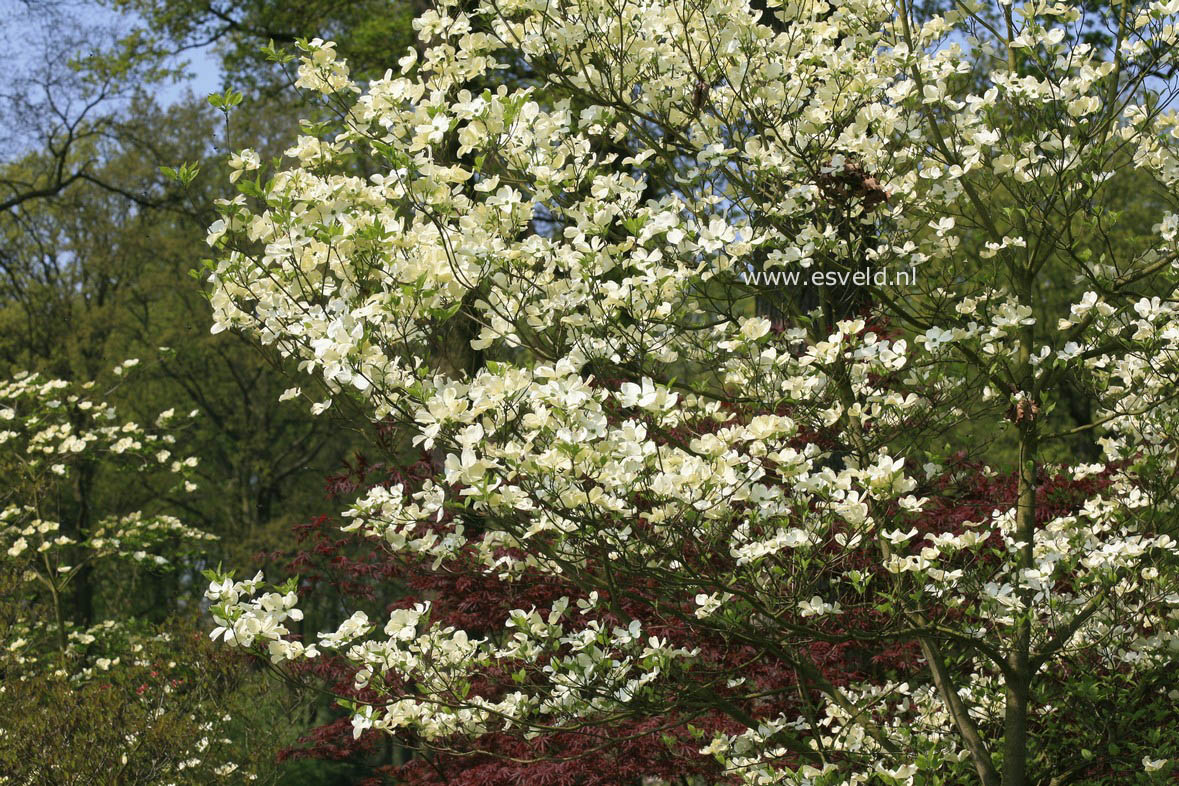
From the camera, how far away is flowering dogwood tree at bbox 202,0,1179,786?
102 inches

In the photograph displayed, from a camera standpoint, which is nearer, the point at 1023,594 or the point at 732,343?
the point at 732,343

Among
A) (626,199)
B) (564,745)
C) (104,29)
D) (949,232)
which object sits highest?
(104,29)

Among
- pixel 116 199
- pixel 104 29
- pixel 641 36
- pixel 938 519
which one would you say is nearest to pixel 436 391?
pixel 641 36

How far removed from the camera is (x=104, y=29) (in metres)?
12.0

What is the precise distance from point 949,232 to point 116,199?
15.1 meters

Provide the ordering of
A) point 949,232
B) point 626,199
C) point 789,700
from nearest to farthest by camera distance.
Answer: point 626,199 < point 949,232 < point 789,700

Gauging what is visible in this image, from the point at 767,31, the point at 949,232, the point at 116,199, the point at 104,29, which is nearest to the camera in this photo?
the point at 767,31

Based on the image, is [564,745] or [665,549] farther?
[564,745]

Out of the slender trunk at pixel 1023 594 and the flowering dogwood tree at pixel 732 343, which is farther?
the slender trunk at pixel 1023 594

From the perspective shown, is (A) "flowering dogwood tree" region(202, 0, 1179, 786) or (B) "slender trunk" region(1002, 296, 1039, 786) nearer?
(A) "flowering dogwood tree" region(202, 0, 1179, 786)

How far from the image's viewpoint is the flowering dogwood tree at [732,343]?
2590 millimetres

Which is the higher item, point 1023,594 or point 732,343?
point 732,343

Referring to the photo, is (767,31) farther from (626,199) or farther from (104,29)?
(104,29)

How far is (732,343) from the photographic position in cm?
286
